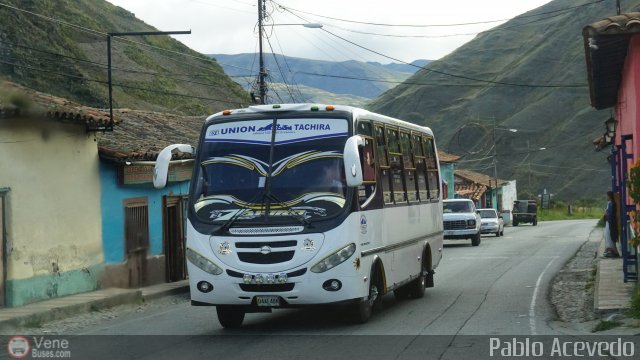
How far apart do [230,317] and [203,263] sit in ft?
4.18

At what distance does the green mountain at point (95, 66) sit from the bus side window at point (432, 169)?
25496mm

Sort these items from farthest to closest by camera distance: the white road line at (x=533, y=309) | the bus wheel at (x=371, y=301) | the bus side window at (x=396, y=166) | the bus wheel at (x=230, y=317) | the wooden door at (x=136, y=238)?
1. the wooden door at (x=136, y=238)
2. the bus side window at (x=396, y=166)
3. the bus wheel at (x=230, y=317)
4. the bus wheel at (x=371, y=301)
5. the white road line at (x=533, y=309)

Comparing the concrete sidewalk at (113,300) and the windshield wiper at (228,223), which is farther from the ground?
the windshield wiper at (228,223)

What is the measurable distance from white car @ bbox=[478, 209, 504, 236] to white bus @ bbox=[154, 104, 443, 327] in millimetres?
34214

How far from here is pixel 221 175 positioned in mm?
12383

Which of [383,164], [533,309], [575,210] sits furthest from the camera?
[575,210]

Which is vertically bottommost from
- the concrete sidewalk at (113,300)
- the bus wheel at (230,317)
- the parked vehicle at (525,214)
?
the parked vehicle at (525,214)

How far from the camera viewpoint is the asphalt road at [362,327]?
10523 millimetres

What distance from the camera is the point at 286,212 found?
11891mm

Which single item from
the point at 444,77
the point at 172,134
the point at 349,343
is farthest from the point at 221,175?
the point at 444,77

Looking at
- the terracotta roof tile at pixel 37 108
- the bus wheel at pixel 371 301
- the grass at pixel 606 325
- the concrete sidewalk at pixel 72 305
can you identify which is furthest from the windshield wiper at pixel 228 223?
the terracotta roof tile at pixel 37 108

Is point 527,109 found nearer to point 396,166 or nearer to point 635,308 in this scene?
point 396,166

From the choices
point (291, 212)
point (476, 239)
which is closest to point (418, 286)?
point (291, 212)

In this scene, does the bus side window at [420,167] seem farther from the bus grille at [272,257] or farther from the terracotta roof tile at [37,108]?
the terracotta roof tile at [37,108]
